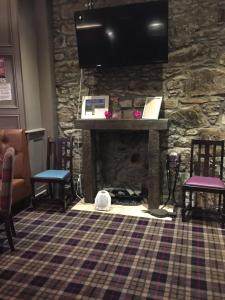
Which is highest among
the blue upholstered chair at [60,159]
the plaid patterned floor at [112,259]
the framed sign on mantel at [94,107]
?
the framed sign on mantel at [94,107]

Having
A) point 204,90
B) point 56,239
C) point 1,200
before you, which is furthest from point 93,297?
point 204,90

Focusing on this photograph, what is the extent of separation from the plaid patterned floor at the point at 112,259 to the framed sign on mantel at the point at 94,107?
1.34m

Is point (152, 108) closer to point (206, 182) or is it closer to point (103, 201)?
point (206, 182)

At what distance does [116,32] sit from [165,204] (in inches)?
88.2

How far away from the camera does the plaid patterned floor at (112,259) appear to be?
6.49 feet

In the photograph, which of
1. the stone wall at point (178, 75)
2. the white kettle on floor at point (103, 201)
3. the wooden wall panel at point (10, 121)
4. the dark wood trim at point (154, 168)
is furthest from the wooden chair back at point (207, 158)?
the wooden wall panel at point (10, 121)

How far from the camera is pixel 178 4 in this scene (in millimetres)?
3299

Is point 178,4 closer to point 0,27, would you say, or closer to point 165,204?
point 0,27

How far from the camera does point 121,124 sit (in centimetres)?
340

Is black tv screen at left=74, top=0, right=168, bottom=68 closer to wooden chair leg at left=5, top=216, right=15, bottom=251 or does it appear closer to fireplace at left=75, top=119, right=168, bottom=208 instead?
fireplace at left=75, top=119, right=168, bottom=208

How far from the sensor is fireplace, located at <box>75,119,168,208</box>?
334 centimetres

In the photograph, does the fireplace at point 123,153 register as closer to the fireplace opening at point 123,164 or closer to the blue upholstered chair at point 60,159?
Result: the fireplace opening at point 123,164

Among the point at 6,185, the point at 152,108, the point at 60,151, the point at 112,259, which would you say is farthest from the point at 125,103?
the point at 112,259

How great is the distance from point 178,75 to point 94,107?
1.16 metres
